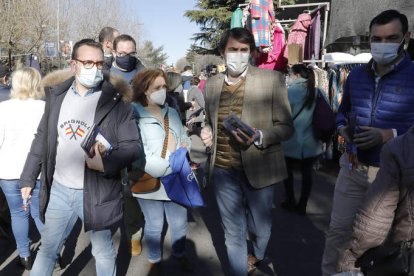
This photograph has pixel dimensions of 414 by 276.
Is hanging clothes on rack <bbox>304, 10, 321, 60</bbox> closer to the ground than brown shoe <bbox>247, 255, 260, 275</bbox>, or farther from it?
farther from it

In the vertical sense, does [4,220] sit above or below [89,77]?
below

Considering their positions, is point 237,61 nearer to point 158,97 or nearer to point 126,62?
point 158,97

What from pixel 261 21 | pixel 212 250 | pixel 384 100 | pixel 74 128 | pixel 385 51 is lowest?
pixel 212 250

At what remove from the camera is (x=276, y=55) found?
6207 mm

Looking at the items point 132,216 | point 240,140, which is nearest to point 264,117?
point 240,140

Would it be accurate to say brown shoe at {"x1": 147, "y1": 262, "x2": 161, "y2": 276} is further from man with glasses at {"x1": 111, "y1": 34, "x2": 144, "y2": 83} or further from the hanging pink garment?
the hanging pink garment

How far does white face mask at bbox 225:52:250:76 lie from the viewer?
2975 millimetres

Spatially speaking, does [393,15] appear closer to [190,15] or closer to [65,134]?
[65,134]

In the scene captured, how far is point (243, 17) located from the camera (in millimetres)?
6863

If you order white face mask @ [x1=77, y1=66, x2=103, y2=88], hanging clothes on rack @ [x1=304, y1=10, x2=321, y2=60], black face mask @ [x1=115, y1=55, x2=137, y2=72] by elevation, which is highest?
hanging clothes on rack @ [x1=304, y1=10, x2=321, y2=60]

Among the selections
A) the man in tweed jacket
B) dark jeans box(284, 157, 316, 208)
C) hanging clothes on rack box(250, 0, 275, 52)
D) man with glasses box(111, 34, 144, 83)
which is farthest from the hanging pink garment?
the man in tweed jacket

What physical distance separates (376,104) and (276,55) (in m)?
3.89

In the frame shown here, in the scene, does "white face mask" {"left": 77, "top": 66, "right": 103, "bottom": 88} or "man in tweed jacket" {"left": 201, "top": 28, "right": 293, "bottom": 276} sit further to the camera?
"man in tweed jacket" {"left": 201, "top": 28, "right": 293, "bottom": 276}

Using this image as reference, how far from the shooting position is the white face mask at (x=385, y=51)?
2.41 meters
